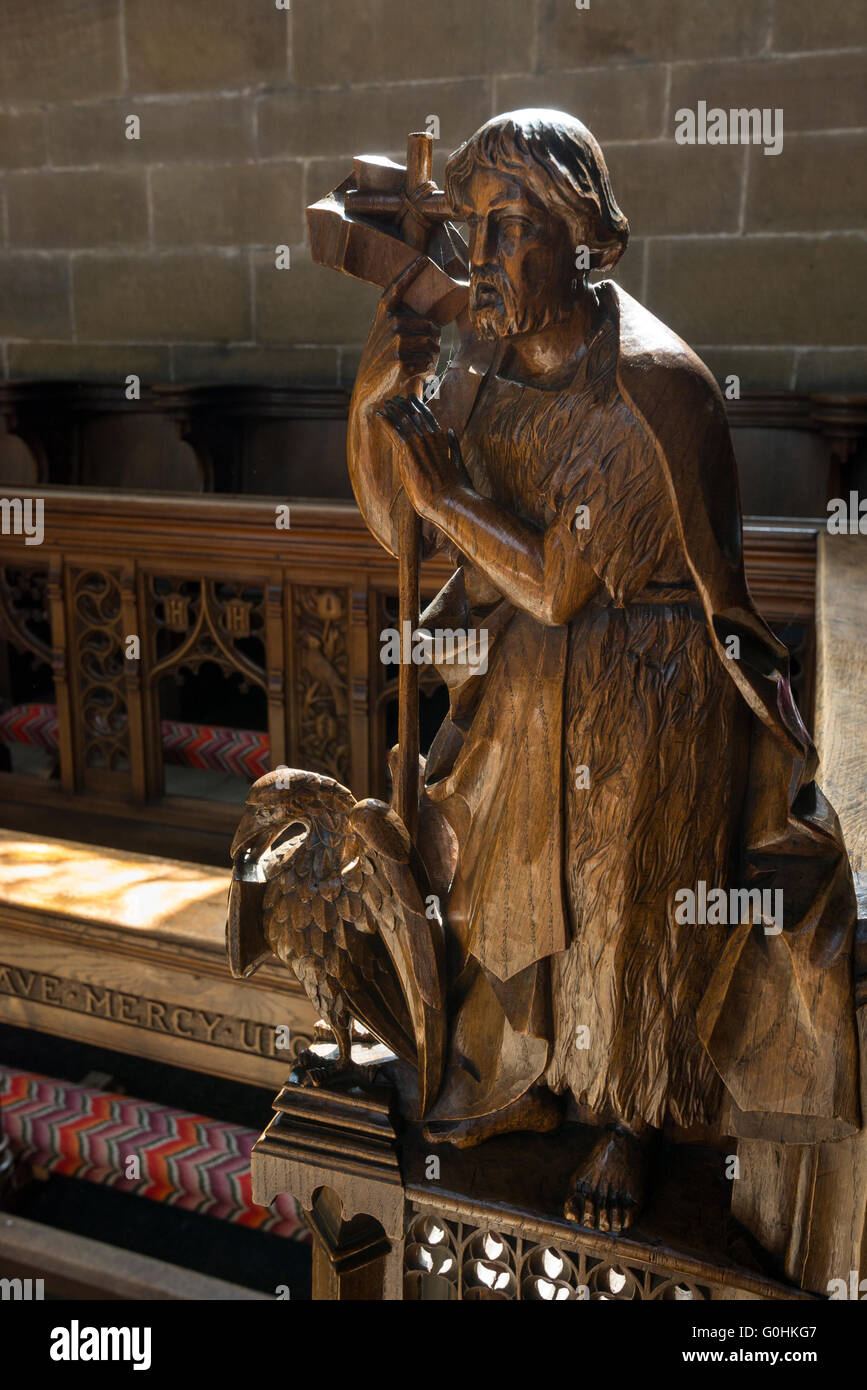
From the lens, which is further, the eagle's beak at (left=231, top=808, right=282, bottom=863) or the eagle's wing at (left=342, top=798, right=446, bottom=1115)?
the eagle's beak at (left=231, top=808, right=282, bottom=863)

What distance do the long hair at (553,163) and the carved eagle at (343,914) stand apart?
0.61 m

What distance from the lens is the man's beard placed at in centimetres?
106

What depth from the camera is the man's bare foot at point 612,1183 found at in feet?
3.96

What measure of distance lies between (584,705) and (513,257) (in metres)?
0.42

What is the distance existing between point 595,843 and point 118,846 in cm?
282

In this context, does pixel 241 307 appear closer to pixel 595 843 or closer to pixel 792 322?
pixel 792 322

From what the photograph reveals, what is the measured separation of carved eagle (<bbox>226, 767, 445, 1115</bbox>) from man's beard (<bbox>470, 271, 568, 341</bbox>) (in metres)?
0.50

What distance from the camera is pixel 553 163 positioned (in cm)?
102

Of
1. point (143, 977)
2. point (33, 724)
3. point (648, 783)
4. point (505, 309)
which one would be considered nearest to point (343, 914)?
point (648, 783)
